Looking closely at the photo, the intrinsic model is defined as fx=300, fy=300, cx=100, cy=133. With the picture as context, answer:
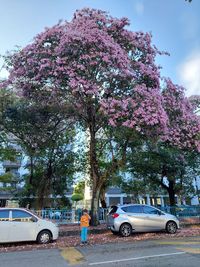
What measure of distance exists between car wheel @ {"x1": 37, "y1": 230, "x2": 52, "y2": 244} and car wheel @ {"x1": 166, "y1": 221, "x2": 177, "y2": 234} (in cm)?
620

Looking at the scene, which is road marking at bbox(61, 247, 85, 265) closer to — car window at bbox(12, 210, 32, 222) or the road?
the road

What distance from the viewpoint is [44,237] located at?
42.1ft

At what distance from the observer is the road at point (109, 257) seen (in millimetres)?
8049

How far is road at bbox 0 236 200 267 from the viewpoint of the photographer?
317 inches

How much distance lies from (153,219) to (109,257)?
670cm

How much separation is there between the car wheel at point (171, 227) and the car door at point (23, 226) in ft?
22.5

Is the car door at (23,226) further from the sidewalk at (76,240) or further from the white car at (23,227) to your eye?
the sidewalk at (76,240)

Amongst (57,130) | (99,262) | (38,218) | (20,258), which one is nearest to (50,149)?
(57,130)

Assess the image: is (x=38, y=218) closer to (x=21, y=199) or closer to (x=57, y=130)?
(x=57, y=130)

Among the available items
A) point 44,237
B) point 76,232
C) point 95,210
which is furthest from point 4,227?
point 95,210

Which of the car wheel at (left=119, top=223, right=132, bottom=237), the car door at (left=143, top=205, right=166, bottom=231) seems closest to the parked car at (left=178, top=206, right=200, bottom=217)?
the car door at (left=143, top=205, right=166, bottom=231)

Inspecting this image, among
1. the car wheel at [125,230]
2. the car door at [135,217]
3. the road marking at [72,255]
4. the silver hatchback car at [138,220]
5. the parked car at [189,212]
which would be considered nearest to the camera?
the road marking at [72,255]

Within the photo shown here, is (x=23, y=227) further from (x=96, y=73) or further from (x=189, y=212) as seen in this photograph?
(x=189, y=212)

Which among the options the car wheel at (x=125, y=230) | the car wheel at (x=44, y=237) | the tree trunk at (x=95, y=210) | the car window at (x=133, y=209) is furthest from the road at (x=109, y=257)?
the tree trunk at (x=95, y=210)
